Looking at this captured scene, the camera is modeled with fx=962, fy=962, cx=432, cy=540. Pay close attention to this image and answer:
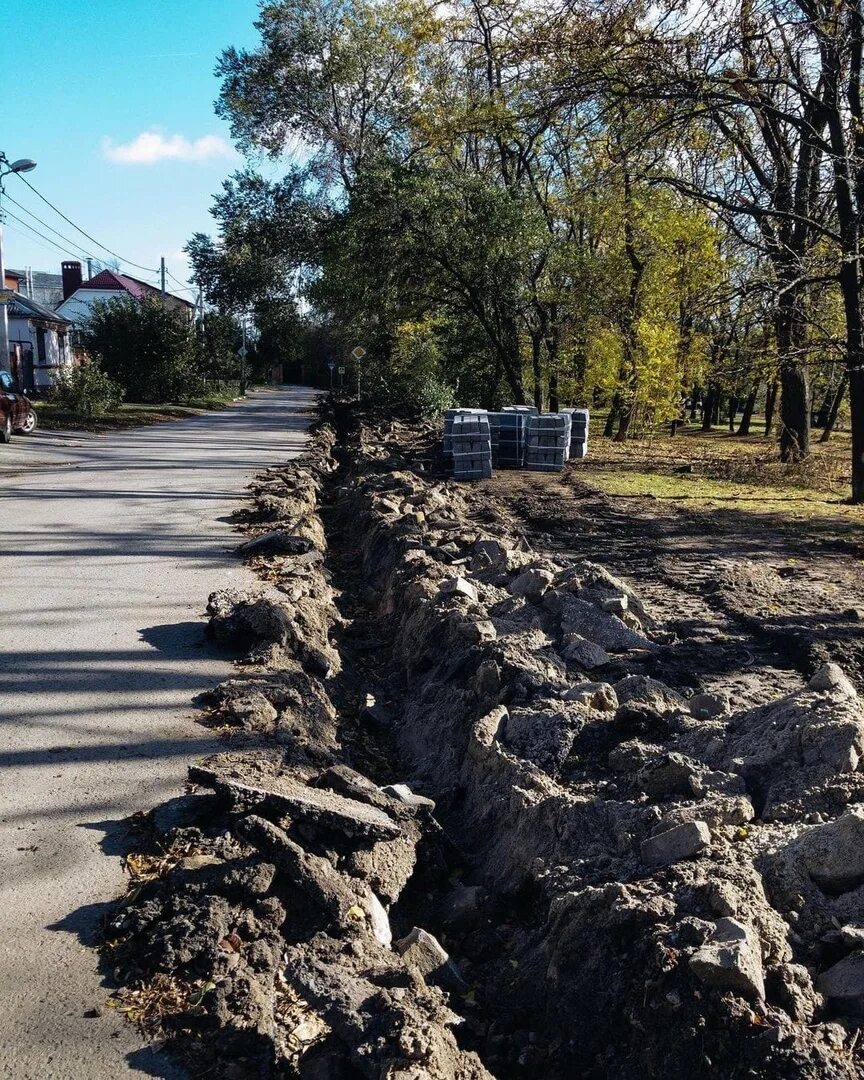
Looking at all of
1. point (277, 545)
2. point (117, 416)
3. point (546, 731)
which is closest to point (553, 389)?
point (117, 416)

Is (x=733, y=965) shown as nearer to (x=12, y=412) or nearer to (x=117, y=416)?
(x=12, y=412)

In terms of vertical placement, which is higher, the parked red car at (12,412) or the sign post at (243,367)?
the sign post at (243,367)

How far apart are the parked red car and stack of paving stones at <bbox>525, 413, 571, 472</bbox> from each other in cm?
1168

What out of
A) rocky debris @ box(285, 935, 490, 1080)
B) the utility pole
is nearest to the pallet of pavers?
rocky debris @ box(285, 935, 490, 1080)

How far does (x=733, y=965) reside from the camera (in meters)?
2.48

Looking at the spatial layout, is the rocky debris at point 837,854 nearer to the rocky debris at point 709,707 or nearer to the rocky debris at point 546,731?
the rocky debris at point 546,731

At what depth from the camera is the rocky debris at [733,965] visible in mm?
2480

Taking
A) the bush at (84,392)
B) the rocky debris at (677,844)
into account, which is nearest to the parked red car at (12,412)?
the bush at (84,392)

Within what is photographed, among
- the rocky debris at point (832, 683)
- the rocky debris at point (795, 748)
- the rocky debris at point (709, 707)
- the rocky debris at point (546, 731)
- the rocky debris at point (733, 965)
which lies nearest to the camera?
the rocky debris at point (733, 965)

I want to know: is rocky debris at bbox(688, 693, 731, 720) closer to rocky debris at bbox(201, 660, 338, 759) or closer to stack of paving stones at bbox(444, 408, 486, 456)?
rocky debris at bbox(201, 660, 338, 759)

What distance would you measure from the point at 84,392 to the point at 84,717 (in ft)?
86.7

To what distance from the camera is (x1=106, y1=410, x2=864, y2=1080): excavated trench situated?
259 centimetres

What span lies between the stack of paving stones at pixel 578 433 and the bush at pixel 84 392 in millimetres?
15584

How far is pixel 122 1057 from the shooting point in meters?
2.61
